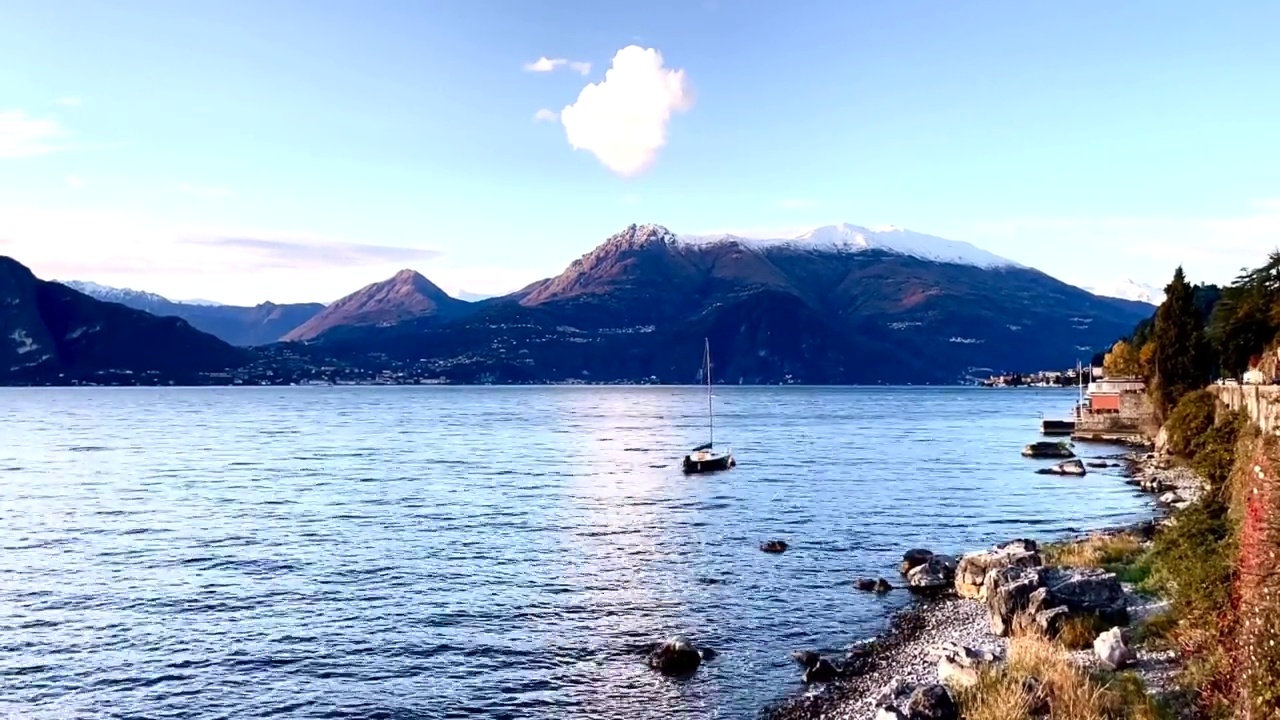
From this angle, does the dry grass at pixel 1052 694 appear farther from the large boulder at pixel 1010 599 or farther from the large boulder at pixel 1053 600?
the large boulder at pixel 1010 599

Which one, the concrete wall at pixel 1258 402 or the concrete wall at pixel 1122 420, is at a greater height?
the concrete wall at pixel 1258 402

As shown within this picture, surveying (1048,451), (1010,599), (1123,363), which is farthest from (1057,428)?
(1010,599)

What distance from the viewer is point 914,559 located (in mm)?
40219

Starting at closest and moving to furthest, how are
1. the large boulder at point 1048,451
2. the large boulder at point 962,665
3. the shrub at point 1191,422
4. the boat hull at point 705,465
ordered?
the large boulder at point 962,665 → the shrub at point 1191,422 → the boat hull at point 705,465 → the large boulder at point 1048,451

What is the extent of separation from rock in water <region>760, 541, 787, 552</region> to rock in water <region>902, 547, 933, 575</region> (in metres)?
6.61

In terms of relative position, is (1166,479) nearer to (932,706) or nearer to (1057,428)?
(932,706)

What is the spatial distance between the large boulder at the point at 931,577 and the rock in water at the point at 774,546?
8.30 metres

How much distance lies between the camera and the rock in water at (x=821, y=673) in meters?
26.0

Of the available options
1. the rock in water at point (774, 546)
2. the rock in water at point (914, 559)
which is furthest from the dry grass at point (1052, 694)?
the rock in water at point (774, 546)

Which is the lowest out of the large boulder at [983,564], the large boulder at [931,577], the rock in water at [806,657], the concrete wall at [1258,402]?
the rock in water at [806,657]

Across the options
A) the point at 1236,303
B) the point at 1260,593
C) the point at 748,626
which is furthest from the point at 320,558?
the point at 1236,303

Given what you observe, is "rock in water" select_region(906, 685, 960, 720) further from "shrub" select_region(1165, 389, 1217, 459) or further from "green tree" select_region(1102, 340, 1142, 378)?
"green tree" select_region(1102, 340, 1142, 378)

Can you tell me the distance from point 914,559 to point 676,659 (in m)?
16.9

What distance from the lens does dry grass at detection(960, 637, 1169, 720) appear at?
17.0 meters
